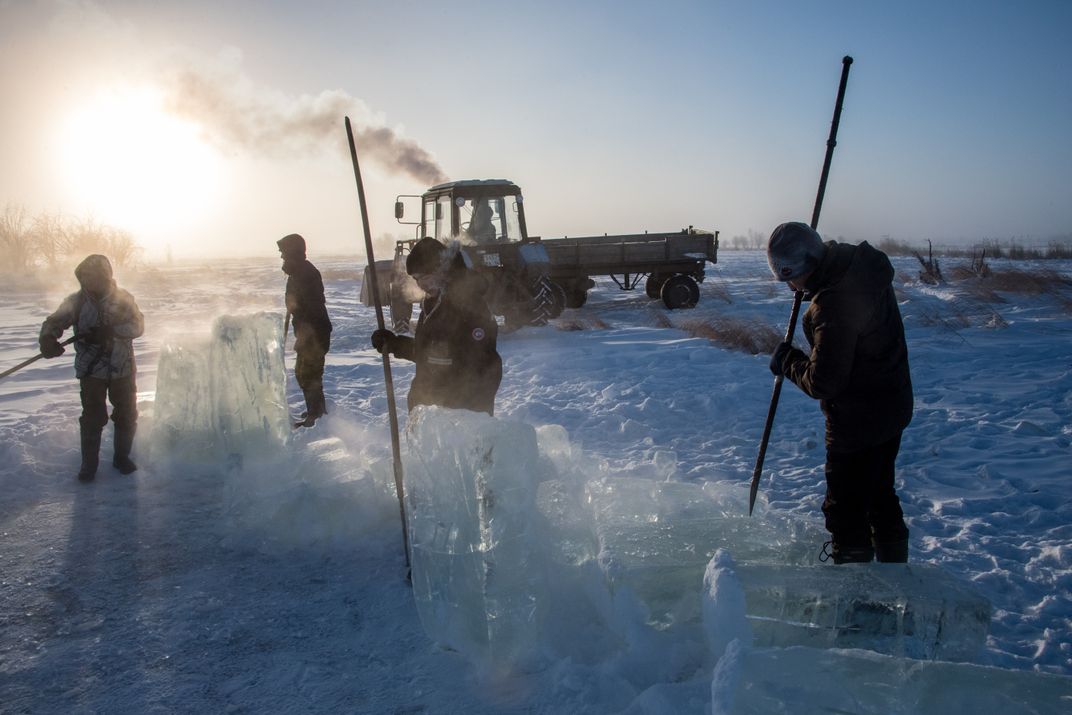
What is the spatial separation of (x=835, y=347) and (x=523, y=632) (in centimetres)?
162

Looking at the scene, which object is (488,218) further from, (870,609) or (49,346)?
(870,609)

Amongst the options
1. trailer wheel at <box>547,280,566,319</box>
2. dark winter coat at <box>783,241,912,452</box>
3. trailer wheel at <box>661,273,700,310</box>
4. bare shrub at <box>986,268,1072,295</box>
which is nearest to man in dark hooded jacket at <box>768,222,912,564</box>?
dark winter coat at <box>783,241,912,452</box>

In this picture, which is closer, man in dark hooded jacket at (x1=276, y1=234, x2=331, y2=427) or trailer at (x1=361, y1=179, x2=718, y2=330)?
man in dark hooded jacket at (x1=276, y1=234, x2=331, y2=427)

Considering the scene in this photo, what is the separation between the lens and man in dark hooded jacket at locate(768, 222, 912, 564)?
2.53 meters

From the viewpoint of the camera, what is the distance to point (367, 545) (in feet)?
11.8

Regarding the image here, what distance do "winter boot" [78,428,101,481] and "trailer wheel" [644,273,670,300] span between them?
13.0 meters

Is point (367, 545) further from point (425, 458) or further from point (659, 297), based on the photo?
point (659, 297)

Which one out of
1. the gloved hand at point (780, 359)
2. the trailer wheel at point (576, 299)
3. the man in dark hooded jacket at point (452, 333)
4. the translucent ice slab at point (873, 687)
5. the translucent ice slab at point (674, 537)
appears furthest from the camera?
the trailer wheel at point (576, 299)

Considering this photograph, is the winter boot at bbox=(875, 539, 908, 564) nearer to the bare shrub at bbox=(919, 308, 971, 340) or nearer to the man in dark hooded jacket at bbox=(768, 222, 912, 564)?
the man in dark hooded jacket at bbox=(768, 222, 912, 564)

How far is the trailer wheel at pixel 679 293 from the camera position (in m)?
15.2

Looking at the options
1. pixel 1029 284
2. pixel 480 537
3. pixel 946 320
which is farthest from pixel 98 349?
pixel 1029 284

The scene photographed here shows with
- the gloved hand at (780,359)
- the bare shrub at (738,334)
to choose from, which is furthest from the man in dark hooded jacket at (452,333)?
the bare shrub at (738,334)

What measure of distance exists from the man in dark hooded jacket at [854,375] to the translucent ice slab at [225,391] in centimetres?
367

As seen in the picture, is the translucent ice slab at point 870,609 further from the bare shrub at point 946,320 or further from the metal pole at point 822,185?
the bare shrub at point 946,320
